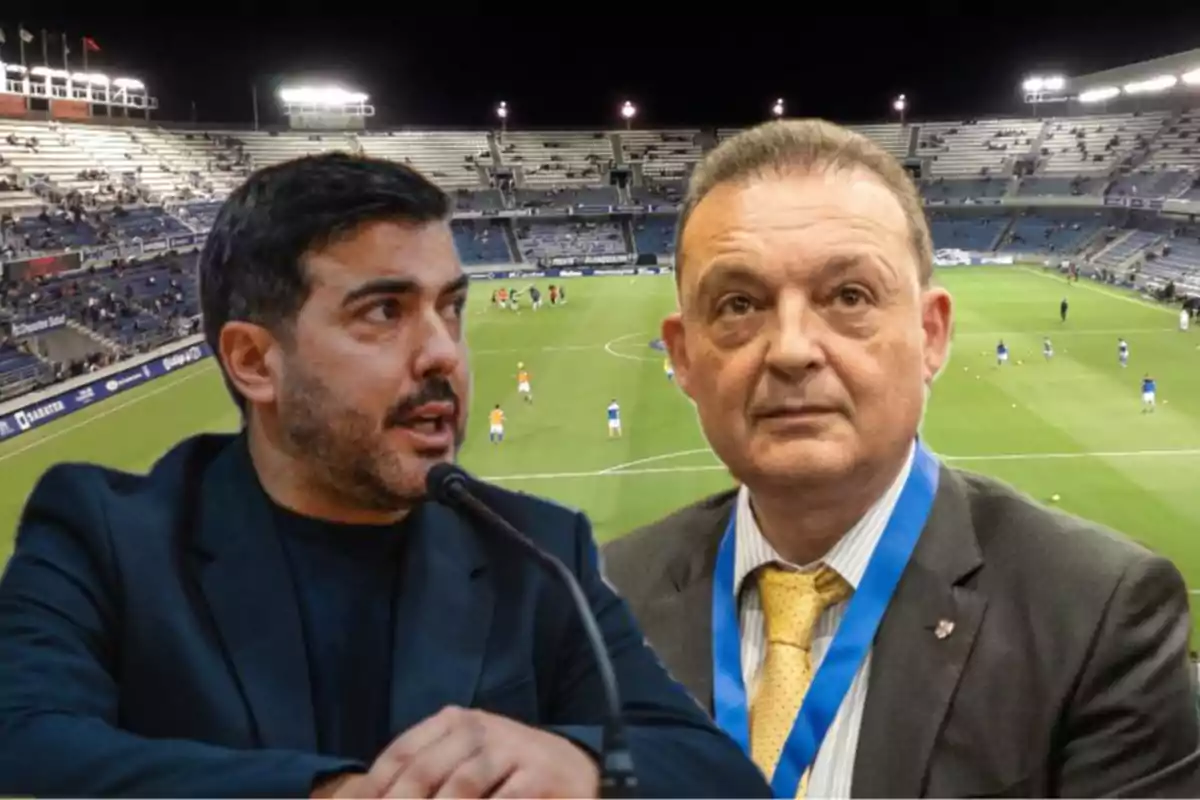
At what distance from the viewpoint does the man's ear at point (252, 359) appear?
1.76 m

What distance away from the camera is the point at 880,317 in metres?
1.59

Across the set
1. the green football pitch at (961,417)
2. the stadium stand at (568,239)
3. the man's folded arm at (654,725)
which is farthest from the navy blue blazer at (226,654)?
the stadium stand at (568,239)

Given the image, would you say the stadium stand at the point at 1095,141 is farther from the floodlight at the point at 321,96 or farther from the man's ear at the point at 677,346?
the man's ear at the point at 677,346

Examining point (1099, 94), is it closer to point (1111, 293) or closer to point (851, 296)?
point (851, 296)

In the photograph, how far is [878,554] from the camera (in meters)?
1.75

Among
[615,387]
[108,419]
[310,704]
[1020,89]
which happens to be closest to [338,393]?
[310,704]

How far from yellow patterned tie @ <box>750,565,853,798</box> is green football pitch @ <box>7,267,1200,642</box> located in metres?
3.37

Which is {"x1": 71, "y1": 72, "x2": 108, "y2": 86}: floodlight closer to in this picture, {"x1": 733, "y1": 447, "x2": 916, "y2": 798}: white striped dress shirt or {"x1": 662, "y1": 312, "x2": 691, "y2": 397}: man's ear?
{"x1": 662, "y1": 312, "x2": 691, "y2": 397}: man's ear

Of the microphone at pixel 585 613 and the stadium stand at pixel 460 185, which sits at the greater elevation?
the stadium stand at pixel 460 185

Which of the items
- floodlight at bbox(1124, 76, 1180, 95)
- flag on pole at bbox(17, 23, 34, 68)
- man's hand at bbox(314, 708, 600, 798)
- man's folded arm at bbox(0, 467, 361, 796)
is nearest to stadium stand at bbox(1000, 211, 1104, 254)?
floodlight at bbox(1124, 76, 1180, 95)

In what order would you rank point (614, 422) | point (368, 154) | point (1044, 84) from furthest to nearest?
point (614, 422), point (1044, 84), point (368, 154)

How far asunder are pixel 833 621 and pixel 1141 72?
593 cm

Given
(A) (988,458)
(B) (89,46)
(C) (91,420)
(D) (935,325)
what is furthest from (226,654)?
(A) (988,458)

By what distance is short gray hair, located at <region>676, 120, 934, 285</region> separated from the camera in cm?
165
